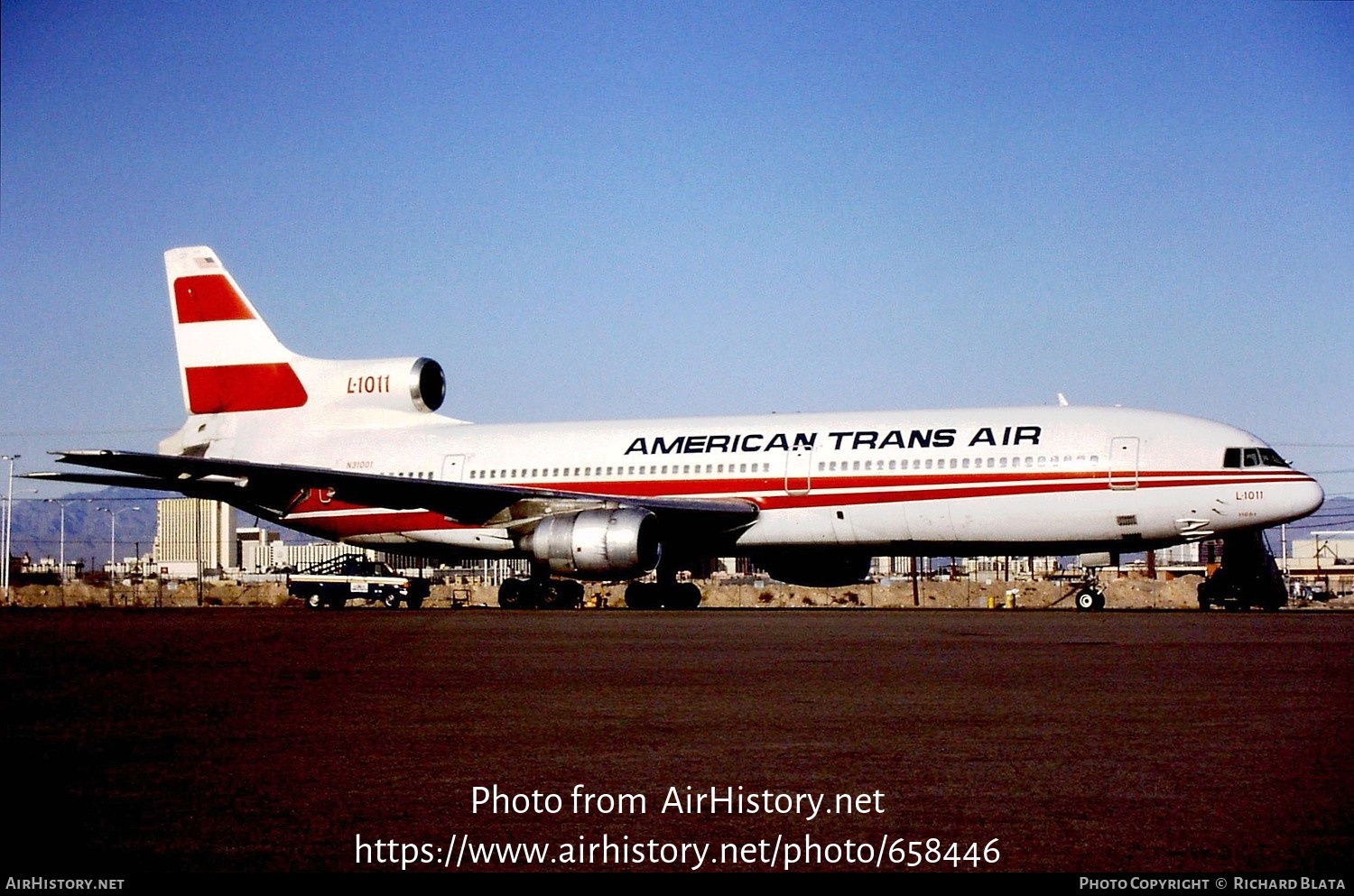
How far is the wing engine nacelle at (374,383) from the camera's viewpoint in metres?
39.6

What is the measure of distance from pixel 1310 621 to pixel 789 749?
17.3 m

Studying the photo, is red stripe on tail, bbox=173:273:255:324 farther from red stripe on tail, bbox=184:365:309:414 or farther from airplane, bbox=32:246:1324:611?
red stripe on tail, bbox=184:365:309:414

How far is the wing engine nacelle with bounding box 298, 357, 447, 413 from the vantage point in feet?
130

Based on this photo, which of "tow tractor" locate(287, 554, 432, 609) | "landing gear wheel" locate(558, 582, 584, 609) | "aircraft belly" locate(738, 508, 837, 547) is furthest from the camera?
"tow tractor" locate(287, 554, 432, 609)

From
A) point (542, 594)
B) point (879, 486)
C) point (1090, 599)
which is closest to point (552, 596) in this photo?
point (542, 594)

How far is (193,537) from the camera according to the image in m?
178

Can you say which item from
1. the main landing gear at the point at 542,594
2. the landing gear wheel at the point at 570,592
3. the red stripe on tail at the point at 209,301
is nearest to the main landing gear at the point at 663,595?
the main landing gear at the point at 542,594

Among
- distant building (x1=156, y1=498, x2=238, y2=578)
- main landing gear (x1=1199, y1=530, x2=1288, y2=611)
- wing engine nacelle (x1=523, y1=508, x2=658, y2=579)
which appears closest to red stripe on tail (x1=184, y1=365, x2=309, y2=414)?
wing engine nacelle (x1=523, y1=508, x2=658, y2=579)

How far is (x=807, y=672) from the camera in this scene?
1424cm

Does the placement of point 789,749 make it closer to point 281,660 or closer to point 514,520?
point 281,660

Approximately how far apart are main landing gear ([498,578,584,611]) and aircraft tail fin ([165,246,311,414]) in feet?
30.0

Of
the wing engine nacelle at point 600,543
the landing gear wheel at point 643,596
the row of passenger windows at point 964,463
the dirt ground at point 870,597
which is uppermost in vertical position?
the row of passenger windows at point 964,463

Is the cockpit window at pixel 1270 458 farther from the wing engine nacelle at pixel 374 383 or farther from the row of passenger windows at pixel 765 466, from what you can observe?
the wing engine nacelle at pixel 374 383

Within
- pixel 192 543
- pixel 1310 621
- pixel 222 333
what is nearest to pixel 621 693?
pixel 1310 621
